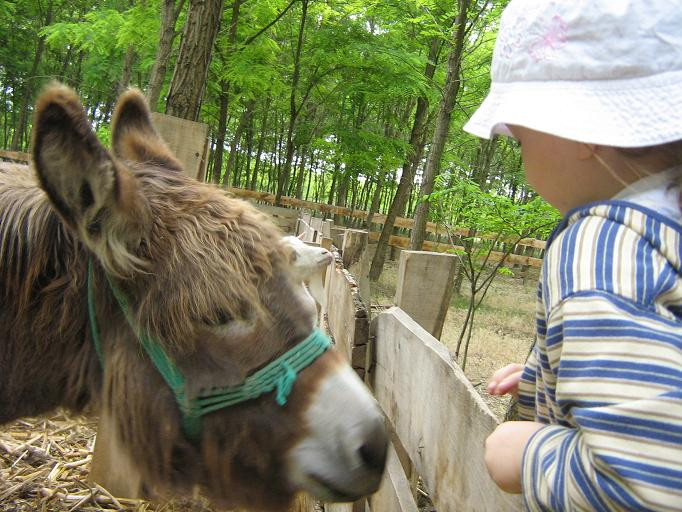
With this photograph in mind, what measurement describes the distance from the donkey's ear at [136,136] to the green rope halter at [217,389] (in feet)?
1.90

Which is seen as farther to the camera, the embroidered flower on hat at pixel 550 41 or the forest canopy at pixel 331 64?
the forest canopy at pixel 331 64

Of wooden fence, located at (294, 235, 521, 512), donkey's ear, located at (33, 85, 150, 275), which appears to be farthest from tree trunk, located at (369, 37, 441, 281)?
donkey's ear, located at (33, 85, 150, 275)

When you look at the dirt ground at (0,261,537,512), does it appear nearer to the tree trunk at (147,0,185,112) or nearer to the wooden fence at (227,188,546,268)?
the tree trunk at (147,0,185,112)

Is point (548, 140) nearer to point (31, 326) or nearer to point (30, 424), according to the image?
point (31, 326)

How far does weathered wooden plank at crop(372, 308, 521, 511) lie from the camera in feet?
4.13

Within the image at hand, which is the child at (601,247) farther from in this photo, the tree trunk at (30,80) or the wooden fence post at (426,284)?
the tree trunk at (30,80)

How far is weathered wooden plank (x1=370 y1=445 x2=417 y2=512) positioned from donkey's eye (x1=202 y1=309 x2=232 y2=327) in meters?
0.72

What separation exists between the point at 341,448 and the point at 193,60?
4.06 m

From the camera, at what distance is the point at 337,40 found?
37.7 ft

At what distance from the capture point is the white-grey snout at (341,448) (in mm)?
1412

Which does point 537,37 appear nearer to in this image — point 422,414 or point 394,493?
point 422,414

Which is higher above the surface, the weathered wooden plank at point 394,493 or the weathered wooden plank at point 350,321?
the weathered wooden plank at point 350,321

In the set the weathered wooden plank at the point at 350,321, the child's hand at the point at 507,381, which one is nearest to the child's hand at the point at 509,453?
the child's hand at the point at 507,381

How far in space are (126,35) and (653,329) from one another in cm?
989
